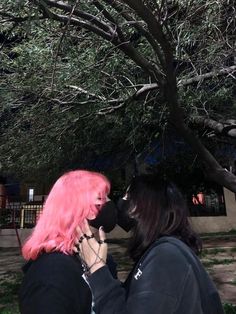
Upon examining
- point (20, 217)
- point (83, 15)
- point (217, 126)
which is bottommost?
point (20, 217)

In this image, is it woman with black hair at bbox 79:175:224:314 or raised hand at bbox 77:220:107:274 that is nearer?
woman with black hair at bbox 79:175:224:314

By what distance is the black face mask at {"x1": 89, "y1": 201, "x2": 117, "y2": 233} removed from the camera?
5.51 feet

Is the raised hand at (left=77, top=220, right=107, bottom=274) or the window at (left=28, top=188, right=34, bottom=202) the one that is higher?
the window at (left=28, top=188, right=34, bottom=202)

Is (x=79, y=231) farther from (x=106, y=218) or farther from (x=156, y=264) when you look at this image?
(x=156, y=264)

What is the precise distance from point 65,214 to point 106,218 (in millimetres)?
173

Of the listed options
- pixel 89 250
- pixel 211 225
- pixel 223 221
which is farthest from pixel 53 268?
pixel 223 221

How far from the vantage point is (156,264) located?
1494mm

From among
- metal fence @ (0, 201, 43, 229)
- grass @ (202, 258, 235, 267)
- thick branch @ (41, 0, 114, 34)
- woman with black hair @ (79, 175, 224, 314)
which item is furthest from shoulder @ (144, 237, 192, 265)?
metal fence @ (0, 201, 43, 229)

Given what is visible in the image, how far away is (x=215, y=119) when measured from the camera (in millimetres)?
7965

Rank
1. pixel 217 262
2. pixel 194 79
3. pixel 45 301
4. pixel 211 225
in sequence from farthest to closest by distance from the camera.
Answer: pixel 211 225 < pixel 217 262 < pixel 194 79 < pixel 45 301

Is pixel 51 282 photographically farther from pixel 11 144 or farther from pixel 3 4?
pixel 11 144

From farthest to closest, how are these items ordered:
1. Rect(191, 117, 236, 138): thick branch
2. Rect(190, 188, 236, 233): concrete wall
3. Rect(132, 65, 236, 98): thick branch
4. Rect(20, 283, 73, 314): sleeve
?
Rect(190, 188, 236, 233): concrete wall → Rect(191, 117, 236, 138): thick branch → Rect(132, 65, 236, 98): thick branch → Rect(20, 283, 73, 314): sleeve

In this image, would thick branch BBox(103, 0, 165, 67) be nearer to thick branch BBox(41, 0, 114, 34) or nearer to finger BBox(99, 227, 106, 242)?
thick branch BBox(41, 0, 114, 34)

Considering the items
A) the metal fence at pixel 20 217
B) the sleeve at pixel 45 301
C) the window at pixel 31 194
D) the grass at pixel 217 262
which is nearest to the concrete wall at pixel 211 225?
the metal fence at pixel 20 217
